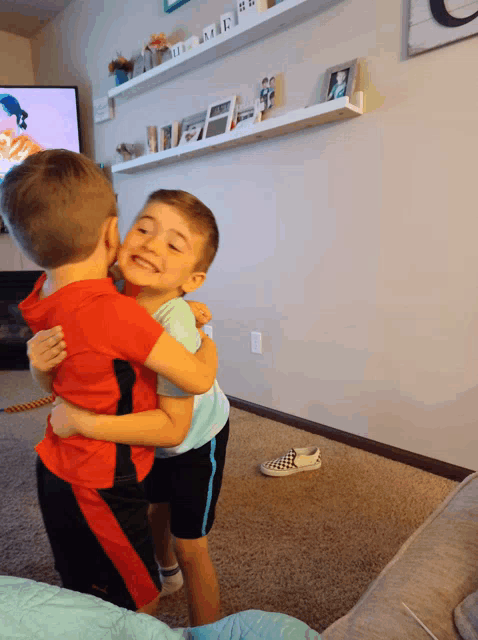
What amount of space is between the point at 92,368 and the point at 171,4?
2668 mm

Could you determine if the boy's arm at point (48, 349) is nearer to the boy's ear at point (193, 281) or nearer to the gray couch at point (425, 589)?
the boy's ear at point (193, 281)

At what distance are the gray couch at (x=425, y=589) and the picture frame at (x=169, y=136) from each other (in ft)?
8.07

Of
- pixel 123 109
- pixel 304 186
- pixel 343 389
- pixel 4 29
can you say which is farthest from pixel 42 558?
pixel 4 29

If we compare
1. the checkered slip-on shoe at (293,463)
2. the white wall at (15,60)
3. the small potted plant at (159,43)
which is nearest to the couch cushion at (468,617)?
the checkered slip-on shoe at (293,463)

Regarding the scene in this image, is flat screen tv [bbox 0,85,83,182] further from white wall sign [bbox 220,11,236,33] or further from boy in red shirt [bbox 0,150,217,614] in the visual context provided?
boy in red shirt [bbox 0,150,217,614]

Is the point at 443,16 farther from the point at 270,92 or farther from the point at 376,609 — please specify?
the point at 376,609

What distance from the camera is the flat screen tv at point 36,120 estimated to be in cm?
334

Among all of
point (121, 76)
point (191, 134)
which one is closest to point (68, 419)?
point (191, 134)

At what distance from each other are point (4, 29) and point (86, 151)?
4.76ft

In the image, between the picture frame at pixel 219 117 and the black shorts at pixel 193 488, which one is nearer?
the black shorts at pixel 193 488

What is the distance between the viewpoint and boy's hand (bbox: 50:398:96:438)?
2.39 feet

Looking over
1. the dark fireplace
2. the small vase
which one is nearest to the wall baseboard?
the dark fireplace

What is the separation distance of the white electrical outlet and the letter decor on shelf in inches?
56.9

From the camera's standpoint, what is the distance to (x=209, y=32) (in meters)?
2.34
